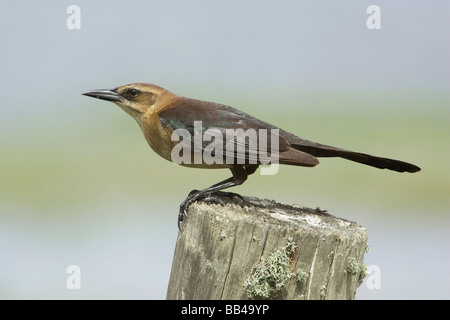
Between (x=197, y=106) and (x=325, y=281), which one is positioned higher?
(x=197, y=106)

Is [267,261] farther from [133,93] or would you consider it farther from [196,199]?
[133,93]

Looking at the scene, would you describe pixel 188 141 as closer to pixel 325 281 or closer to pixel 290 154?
pixel 290 154

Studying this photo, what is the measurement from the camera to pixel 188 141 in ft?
21.2

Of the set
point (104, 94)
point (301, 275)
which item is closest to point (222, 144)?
point (104, 94)

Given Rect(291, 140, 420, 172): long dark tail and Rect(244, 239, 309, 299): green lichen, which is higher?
Rect(291, 140, 420, 172): long dark tail

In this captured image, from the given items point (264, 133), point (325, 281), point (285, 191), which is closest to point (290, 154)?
point (264, 133)

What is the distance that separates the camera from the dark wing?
20.2ft

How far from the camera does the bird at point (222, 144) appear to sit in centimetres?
616

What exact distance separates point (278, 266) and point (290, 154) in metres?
1.48

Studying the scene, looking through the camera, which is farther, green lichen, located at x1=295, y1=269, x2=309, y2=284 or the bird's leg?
the bird's leg

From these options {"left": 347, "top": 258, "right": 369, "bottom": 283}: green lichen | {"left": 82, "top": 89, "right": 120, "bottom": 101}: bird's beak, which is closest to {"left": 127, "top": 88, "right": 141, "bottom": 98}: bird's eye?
{"left": 82, "top": 89, "right": 120, "bottom": 101}: bird's beak

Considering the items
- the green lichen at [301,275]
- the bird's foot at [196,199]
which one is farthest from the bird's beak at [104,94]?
the green lichen at [301,275]

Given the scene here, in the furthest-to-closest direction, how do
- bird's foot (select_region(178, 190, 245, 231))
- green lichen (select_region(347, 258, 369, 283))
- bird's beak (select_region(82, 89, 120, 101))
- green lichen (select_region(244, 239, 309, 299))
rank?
bird's beak (select_region(82, 89, 120, 101)) < bird's foot (select_region(178, 190, 245, 231)) < green lichen (select_region(347, 258, 369, 283)) < green lichen (select_region(244, 239, 309, 299))

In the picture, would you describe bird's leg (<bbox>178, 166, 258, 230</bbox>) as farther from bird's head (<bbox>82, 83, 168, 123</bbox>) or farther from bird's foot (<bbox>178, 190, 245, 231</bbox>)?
bird's head (<bbox>82, 83, 168, 123</bbox>)
